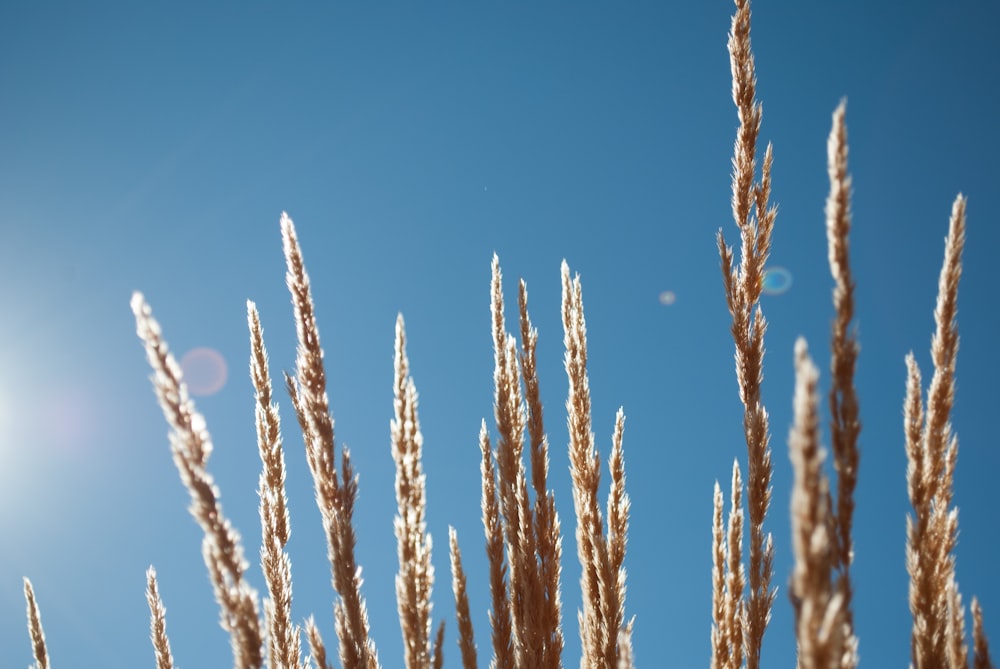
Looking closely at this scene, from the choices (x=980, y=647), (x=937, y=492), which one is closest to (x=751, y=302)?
(x=937, y=492)

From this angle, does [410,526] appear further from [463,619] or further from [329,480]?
[463,619]

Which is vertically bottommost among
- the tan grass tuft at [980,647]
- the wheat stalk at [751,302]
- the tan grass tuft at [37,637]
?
the tan grass tuft at [980,647]

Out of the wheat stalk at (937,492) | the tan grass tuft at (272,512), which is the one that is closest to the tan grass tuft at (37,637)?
the tan grass tuft at (272,512)

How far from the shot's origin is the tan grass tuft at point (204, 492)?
1.23m

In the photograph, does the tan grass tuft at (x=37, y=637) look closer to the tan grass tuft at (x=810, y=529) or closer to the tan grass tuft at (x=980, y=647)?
the tan grass tuft at (x=810, y=529)

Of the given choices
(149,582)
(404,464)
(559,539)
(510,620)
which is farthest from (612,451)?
(149,582)

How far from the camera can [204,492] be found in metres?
1.28

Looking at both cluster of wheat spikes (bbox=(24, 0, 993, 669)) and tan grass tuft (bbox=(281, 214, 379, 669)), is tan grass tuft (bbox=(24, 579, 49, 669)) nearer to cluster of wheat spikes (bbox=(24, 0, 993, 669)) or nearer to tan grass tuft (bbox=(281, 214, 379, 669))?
cluster of wheat spikes (bbox=(24, 0, 993, 669))

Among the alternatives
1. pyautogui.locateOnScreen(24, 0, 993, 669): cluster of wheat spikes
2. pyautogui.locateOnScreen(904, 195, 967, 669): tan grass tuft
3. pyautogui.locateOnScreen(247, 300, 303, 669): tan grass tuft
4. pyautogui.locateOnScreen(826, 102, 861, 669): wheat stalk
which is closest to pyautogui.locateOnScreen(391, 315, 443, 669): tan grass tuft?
pyautogui.locateOnScreen(24, 0, 993, 669): cluster of wheat spikes

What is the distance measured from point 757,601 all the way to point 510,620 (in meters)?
0.76

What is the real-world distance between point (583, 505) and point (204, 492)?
A: 3.95 ft

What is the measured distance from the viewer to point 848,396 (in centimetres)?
122

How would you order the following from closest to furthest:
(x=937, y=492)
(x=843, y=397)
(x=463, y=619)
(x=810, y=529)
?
(x=810, y=529) → (x=843, y=397) → (x=937, y=492) → (x=463, y=619)

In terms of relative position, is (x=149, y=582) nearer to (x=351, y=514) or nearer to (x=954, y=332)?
(x=351, y=514)
